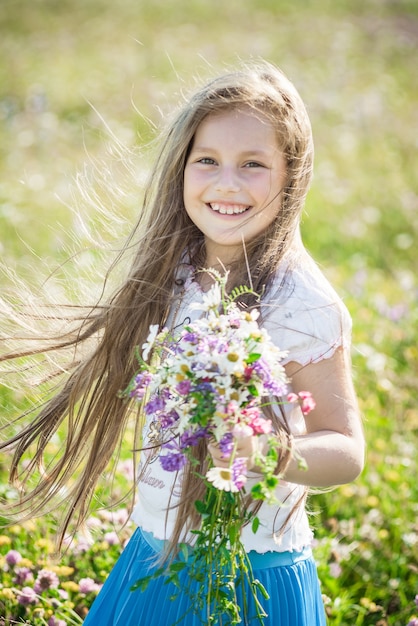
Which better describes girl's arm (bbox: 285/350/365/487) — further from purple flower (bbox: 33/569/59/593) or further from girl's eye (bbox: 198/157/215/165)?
purple flower (bbox: 33/569/59/593)

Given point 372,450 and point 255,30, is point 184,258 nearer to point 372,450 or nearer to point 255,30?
point 372,450

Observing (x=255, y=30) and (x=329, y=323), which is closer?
(x=329, y=323)

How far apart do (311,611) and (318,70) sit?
10.2 meters

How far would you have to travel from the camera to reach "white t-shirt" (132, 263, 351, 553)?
1.92m

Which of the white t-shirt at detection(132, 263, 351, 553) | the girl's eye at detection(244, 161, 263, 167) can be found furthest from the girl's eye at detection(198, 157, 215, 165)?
the white t-shirt at detection(132, 263, 351, 553)

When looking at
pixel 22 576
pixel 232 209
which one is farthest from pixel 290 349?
pixel 22 576

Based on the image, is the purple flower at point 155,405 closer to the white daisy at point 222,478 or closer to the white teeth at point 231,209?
the white daisy at point 222,478

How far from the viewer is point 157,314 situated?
2.25m

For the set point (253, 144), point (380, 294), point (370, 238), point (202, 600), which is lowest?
point (202, 600)

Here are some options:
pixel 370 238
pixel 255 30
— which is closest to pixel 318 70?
pixel 255 30

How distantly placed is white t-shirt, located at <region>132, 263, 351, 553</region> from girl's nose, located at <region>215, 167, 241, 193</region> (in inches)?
9.9

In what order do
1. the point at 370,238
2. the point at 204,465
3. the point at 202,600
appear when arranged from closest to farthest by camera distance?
1. the point at 202,600
2. the point at 204,465
3. the point at 370,238

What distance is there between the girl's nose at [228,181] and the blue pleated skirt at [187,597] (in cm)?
90

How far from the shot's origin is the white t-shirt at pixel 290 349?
192 centimetres
